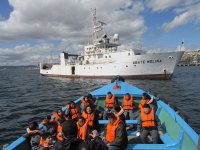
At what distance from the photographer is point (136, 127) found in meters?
9.09

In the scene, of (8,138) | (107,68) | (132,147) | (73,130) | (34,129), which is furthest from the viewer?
(107,68)

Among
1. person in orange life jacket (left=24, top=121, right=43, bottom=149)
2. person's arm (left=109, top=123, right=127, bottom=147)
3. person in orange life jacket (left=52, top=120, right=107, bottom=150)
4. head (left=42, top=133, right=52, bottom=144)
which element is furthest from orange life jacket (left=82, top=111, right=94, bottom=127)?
A: person in orange life jacket (left=52, top=120, right=107, bottom=150)

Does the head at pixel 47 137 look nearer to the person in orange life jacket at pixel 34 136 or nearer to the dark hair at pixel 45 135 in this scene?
the dark hair at pixel 45 135

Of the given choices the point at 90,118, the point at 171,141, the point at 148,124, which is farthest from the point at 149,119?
the point at 90,118

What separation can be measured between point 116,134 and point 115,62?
115 feet

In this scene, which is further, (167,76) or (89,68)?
(89,68)

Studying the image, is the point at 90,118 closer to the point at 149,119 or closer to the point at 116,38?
the point at 149,119

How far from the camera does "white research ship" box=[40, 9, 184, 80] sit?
37812mm

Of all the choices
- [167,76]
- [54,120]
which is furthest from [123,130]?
[167,76]

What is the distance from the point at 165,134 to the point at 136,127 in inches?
62.0

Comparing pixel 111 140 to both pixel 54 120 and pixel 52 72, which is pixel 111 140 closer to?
pixel 54 120

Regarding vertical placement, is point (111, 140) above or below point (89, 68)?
below

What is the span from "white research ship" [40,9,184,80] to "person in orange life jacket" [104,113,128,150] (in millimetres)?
32980

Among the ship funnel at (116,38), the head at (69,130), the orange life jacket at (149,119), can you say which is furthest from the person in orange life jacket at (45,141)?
the ship funnel at (116,38)
